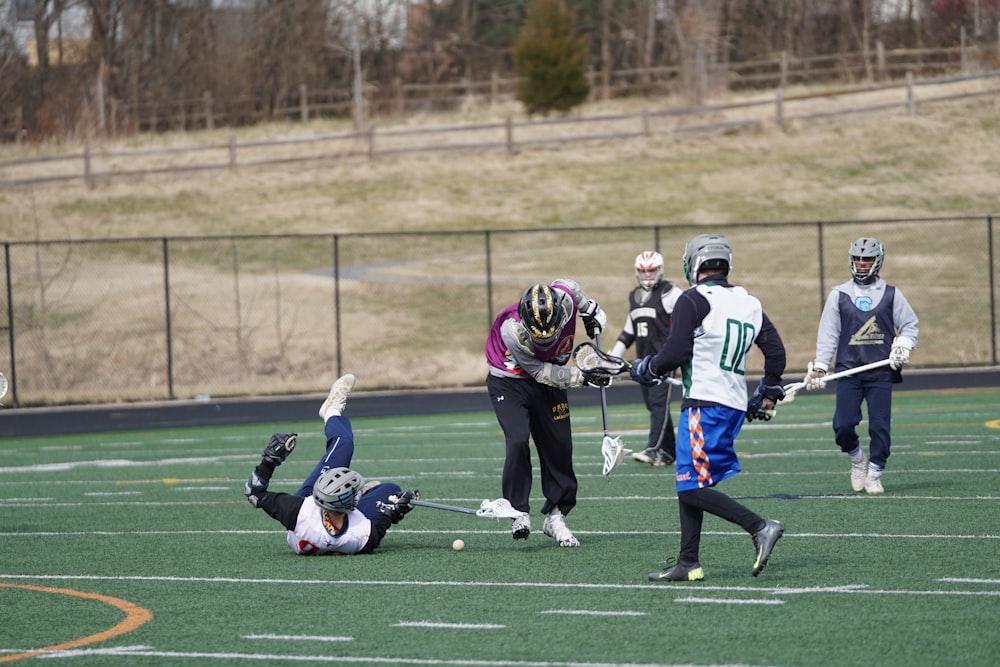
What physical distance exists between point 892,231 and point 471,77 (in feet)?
105

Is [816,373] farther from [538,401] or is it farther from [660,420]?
[660,420]

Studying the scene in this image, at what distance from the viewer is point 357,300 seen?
118 feet

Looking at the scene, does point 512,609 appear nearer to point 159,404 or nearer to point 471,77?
point 159,404

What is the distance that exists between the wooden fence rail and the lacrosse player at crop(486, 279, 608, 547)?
132ft

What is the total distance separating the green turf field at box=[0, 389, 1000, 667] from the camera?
7121mm

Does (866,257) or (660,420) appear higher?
(866,257)

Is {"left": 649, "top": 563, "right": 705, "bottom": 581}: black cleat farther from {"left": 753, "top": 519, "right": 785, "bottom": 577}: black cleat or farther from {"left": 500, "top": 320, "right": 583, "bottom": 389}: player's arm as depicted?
{"left": 500, "top": 320, "right": 583, "bottom": 389}: player's arm

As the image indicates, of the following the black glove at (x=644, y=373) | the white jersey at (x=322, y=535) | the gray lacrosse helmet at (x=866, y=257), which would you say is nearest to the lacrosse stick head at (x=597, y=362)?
the black glove at (x=644, y=373)

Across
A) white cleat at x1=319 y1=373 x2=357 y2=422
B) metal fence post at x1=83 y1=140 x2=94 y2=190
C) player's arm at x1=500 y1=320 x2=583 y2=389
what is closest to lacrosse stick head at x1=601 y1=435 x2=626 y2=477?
player's arm at x1=500 y1=320 x2=583 y2=389

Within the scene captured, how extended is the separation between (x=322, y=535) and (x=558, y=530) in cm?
171

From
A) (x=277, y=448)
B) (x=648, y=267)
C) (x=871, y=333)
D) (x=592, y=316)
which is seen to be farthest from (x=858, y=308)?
(x=277, y=448)

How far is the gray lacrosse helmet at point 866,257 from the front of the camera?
12367 mm

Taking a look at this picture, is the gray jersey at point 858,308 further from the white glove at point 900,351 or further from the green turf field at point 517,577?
the green turf field at point 517,577

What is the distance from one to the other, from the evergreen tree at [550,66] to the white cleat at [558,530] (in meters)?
46.5
